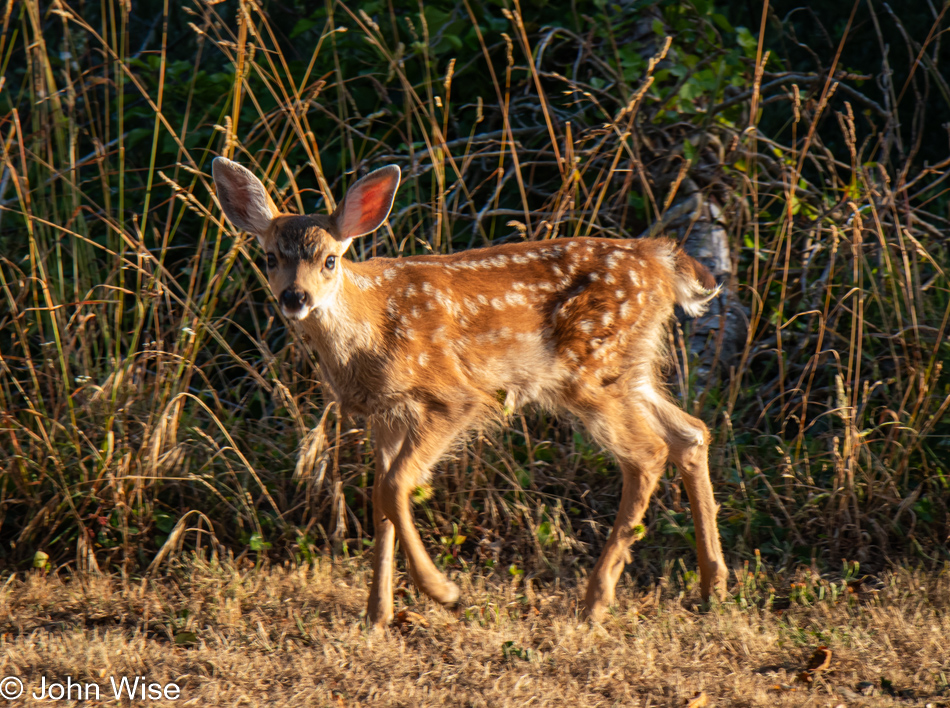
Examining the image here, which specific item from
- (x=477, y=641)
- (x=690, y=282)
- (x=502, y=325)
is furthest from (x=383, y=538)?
(x=690, y=282)

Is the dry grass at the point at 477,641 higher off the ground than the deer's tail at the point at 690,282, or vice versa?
the deer's tail at the point at 690,282

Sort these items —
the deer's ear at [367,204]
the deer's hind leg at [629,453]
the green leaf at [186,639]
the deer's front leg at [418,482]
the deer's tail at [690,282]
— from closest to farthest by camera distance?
the green leaf at [186,639] < the deer's front leg at [418,482] < the deer's ear at [367,204] < the deer's hind leg at [629,453] < the deer's tail at [690,282]

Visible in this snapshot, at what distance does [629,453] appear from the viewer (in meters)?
4.18

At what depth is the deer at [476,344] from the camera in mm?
3921

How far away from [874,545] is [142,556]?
9.99 ft

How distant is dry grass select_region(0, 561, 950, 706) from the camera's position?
131 inches

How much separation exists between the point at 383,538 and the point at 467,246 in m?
2.02

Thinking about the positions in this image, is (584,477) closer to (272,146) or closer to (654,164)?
(654,164)

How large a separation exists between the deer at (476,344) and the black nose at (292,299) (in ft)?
0.26

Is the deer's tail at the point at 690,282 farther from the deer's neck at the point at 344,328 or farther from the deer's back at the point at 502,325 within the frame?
the deer's neck at the point at 344,328

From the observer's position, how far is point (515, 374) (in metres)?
4.18

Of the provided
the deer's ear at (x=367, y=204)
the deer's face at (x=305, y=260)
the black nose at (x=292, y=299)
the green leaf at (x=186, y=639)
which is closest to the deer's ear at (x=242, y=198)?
the deer's face at (x=305, y=260)

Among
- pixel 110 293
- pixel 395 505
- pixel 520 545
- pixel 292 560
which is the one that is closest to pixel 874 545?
pixel 520 545

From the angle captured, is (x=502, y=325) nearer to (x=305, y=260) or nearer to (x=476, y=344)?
(x=476, y=344)
